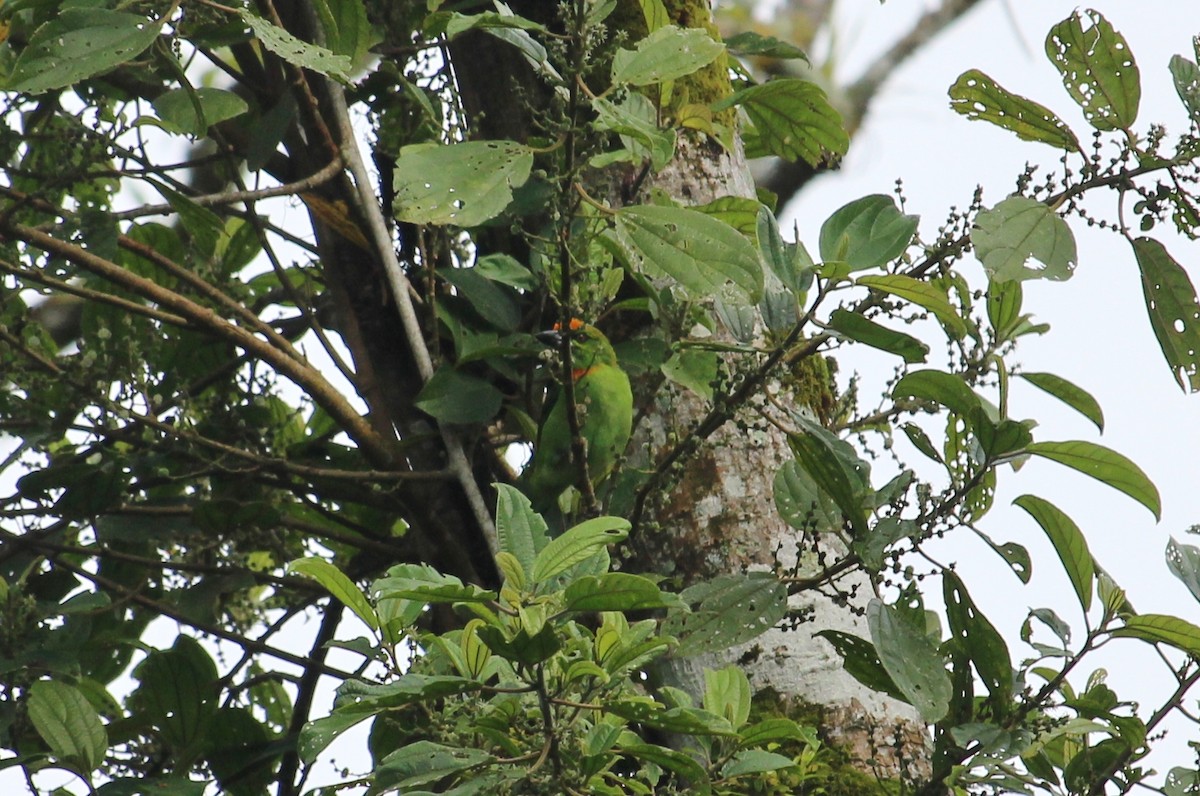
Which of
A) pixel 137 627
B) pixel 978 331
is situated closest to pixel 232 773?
pixel 137 627

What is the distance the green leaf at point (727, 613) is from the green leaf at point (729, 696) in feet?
0.10

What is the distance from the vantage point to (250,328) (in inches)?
64.8

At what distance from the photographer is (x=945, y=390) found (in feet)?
3.48

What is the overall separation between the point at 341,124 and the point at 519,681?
860mm

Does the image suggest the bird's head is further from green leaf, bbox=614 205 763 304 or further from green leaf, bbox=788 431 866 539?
green leaf, bbox=788 431 866 539

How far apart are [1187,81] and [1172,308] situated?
0.66ft

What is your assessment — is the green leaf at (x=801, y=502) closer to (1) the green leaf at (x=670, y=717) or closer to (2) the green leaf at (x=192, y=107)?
(1) the green leaf at (x=670, y=717)

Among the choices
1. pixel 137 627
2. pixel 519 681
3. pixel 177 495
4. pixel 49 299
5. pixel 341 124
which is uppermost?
pixel 49 299

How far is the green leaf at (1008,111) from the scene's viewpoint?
113cm

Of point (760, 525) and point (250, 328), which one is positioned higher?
point (250, 328)

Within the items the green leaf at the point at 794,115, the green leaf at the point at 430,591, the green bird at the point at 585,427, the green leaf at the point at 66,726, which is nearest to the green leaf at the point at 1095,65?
the green leaf at the point at 794,115

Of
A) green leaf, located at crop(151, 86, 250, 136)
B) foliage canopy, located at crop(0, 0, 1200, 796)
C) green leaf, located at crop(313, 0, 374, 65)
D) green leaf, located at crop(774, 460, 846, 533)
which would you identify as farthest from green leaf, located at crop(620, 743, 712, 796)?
green leaf, located at crop(151, 86, 250, 136)

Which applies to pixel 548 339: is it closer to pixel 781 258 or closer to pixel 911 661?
pixel 781 258

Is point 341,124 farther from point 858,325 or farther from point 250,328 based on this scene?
point 858,325
